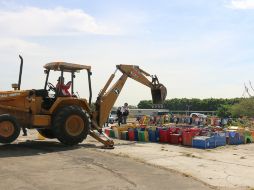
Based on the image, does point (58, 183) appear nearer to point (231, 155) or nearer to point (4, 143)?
point (4, 143)

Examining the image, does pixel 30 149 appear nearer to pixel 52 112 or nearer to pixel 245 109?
pixel 52 112

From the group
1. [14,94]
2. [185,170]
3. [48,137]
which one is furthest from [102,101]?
[185,170]

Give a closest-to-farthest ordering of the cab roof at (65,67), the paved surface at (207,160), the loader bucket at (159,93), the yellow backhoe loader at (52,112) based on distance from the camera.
Answer: 1. the paved surface at (207,160)
2. the yellow backhoe loader at (52,112)
3. the cab roof at (65,67)
4. the loader bucket at (159,93)

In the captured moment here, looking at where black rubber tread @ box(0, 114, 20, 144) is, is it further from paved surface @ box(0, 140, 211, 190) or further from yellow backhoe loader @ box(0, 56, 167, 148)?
paved surface @ box(0, 140, 211, 190)

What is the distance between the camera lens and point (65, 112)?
14703 mm

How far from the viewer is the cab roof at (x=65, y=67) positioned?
15.4 meters

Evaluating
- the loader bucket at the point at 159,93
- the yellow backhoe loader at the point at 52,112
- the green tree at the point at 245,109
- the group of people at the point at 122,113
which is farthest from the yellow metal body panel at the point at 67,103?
the green tree at the point at 245,109

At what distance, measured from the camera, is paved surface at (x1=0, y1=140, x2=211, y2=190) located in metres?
8.64

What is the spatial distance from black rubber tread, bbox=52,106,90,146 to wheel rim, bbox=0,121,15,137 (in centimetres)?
149

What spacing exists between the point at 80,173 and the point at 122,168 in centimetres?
122

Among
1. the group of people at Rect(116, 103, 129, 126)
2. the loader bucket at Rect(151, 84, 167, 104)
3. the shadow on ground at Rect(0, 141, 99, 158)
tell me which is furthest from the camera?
the group of people at Rect(116, 103, 129, 126)

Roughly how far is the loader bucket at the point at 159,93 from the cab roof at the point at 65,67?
13.3 feet

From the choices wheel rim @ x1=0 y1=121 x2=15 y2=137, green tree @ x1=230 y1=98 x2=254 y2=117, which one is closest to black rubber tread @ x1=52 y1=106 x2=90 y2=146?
wheel rim @ x1=0 y1=121 x2=15 y2=137

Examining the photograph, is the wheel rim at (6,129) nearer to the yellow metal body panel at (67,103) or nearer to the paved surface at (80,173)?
the paved surface at (80,173)
